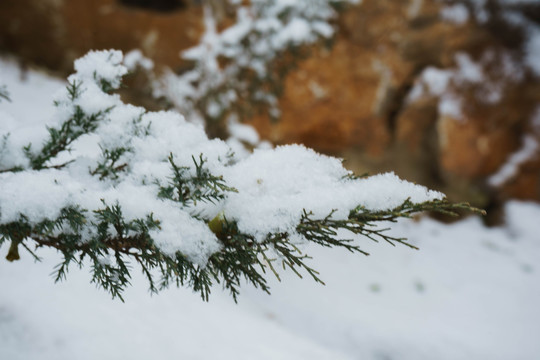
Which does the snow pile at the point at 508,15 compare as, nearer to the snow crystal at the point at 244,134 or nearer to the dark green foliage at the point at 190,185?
the snow crystal at the point at 244,134

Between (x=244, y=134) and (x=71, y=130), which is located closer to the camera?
(x=71, y=130)

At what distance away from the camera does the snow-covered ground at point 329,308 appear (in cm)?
176

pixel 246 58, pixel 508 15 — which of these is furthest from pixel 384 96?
pixel 508 15

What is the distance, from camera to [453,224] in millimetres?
5305

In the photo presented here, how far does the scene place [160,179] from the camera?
1137 millimetres

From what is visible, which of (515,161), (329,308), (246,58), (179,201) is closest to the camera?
(179,201)

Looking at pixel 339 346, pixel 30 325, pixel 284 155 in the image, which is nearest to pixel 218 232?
pixel 284 155

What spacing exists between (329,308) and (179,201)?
2.55 meters

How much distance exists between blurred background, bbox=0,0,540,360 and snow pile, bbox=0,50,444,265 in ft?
8.23

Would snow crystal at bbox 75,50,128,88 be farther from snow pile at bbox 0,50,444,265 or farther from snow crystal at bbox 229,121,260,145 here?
snow crystal at bbox 229,121,260,145

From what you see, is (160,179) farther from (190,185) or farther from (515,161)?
(515,161)

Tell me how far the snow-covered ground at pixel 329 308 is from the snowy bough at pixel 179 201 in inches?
18.0

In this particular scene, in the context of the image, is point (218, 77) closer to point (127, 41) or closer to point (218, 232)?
point (127, 41)

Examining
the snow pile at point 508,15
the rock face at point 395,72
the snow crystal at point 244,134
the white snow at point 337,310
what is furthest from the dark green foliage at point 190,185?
the snow pile at point 508,15
